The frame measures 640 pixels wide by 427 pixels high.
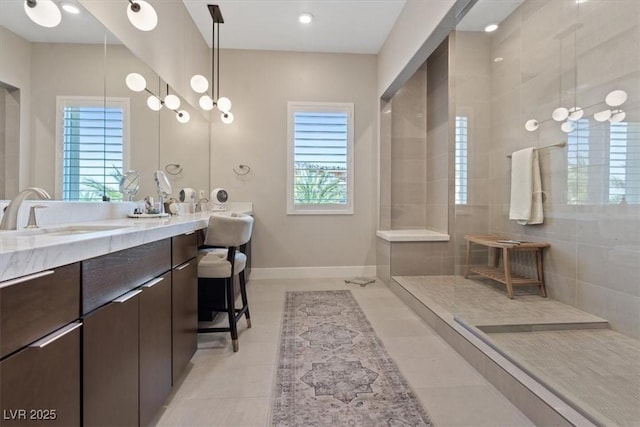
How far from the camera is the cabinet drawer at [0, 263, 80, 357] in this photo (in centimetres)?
59

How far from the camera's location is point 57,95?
58.2 inches

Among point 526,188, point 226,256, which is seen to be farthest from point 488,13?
point 226,256

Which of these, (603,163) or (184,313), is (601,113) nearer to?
(603,163)

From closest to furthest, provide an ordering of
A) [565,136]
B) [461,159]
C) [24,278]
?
[24,278], [565,136], [461,159]

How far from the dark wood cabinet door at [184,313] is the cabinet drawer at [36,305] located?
2.29ft

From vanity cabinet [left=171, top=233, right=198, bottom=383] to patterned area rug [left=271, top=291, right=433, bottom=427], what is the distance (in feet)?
1.73

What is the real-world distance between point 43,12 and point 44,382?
60.0 inches

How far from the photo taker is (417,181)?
166 inches

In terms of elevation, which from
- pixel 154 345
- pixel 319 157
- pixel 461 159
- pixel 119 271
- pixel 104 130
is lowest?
pixel 154 345

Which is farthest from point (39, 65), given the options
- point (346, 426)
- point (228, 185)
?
point (228, 185)

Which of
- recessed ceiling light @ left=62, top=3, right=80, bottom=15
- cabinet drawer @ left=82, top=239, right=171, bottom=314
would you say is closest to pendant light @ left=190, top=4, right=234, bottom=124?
recessed ceiling light @ left=62, top=3, right=80, bottom=15

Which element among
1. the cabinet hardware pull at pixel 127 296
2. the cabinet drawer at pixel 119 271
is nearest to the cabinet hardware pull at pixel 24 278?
the cabinet drawer at pixel 119 271

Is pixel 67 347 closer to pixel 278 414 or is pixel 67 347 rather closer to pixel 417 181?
pixel 278 414

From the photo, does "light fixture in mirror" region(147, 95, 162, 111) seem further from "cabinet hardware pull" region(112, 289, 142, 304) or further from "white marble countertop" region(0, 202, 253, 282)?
"cabinet hardware pull" region(112, 289, 142, 304)
